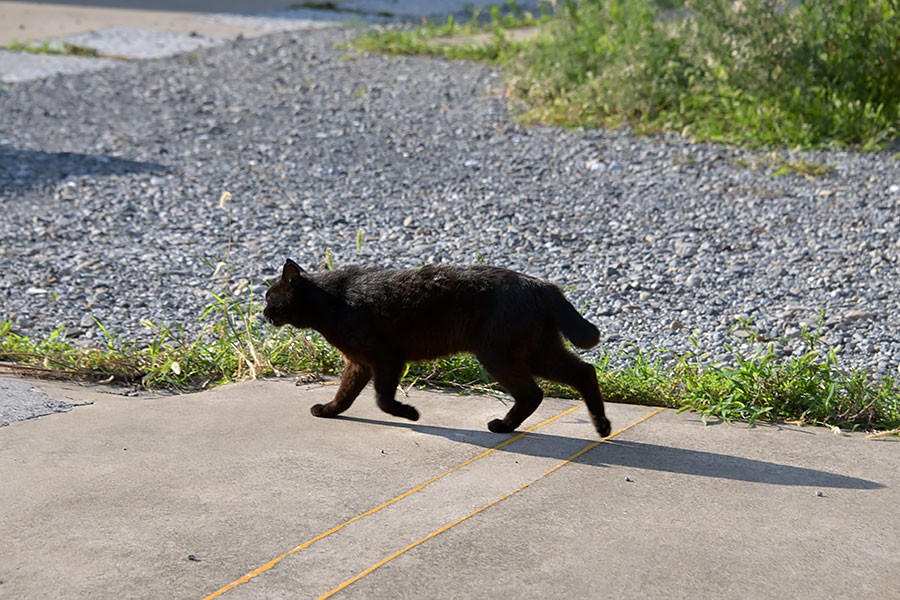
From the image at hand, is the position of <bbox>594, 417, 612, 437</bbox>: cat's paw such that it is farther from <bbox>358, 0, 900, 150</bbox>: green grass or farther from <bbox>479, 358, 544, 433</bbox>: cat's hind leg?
<bbox>358, 0, 900, 150</bbox>: green grass

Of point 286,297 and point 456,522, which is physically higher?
point 286,297

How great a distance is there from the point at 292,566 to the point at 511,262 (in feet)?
11.2

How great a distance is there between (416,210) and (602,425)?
11.6 ft

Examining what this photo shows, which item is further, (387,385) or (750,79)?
(750,79)

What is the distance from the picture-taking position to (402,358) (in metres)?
3.82

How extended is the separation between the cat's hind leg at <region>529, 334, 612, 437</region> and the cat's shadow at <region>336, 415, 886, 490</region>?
0.13m

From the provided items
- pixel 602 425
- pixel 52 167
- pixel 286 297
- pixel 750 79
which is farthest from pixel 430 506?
pixel 750 79

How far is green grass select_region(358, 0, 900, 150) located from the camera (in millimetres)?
8070

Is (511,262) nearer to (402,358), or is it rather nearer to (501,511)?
(402,358)

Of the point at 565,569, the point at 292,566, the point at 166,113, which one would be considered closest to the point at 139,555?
the point at 292,566

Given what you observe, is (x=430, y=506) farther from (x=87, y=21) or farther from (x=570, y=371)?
(x=87, y=21)

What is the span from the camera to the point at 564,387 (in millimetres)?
4391

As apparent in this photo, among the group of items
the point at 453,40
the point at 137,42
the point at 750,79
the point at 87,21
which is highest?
the point at 750,79

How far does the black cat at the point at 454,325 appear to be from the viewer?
144 inches
